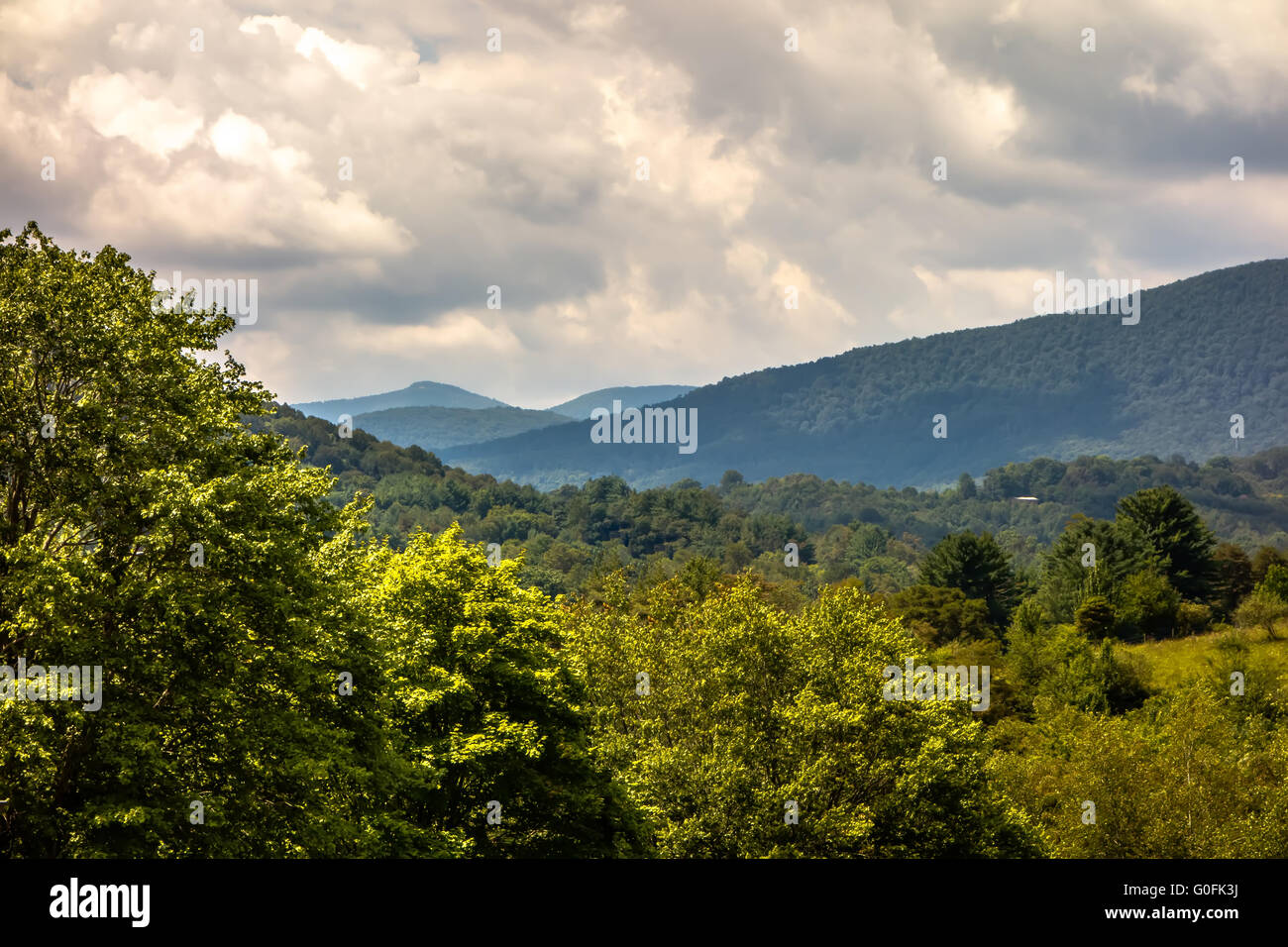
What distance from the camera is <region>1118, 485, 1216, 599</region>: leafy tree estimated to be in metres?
113

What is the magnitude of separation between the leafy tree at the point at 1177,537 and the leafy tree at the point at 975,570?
52.9 feet

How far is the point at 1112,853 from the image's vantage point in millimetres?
44281

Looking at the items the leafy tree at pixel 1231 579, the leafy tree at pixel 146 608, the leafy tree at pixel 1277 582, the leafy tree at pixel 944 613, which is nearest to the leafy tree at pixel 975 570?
the leafy tree at pixel 944 613

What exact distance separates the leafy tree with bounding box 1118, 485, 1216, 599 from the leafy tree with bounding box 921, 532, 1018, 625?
635 inches

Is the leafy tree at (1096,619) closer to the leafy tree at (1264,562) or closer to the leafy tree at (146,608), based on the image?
the leafy tree at (1264,562)

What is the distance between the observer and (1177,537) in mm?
113875

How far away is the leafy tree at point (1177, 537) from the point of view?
112562mm

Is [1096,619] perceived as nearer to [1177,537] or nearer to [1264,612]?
[1264,612]

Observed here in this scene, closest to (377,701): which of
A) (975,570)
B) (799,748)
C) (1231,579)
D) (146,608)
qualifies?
(146,608)

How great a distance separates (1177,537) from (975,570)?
21821 mm

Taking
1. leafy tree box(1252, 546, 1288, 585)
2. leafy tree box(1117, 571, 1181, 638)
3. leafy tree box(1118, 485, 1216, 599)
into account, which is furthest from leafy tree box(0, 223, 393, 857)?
leafy tree box(1252, 546, 1288, 585)

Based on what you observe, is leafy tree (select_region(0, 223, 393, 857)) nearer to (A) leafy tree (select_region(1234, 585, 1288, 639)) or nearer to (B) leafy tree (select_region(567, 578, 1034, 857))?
(B) leafy tree (select_region(567, 578, 1034, 857))
